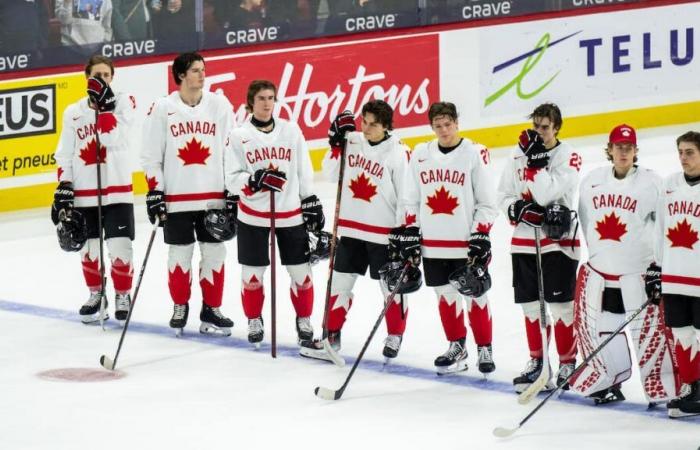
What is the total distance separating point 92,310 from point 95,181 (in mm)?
747

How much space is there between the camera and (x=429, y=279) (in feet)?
26.3

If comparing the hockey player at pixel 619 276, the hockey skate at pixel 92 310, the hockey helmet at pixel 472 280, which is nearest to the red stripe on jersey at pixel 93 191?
the hockey skate at pixel 92 310

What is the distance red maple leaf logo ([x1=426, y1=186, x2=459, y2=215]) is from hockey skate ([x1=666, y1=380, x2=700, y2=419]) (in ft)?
4.69

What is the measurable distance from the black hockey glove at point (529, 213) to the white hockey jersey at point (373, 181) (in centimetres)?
77

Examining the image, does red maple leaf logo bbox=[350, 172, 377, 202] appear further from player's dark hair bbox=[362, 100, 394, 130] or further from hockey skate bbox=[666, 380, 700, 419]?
hockey skate bbox=[666, 380, 700, 419]

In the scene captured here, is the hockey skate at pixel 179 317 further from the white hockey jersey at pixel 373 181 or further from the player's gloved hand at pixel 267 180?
the white hockey jersey at pixel 373 181

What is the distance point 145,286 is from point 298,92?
10.7 feet

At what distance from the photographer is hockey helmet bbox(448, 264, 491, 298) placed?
25.2ft

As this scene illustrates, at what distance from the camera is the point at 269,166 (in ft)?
27.7

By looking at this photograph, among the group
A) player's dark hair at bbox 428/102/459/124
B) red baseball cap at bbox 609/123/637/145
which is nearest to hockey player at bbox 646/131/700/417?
red baseball cap at bbox 609/123/637/145

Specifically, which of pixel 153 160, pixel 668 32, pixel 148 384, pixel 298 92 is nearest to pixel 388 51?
pixel 298 92

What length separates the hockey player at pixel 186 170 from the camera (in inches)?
345

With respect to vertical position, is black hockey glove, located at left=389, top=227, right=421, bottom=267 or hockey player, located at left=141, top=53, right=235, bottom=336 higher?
hockey player, located at left=141, top=53, right=235, bottom=336

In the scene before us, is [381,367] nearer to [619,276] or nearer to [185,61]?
[619,276]
